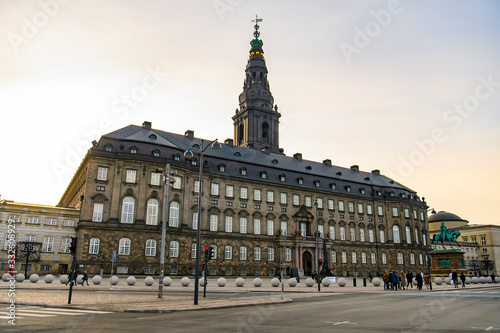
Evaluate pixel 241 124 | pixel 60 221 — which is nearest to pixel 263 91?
pixel 241 124

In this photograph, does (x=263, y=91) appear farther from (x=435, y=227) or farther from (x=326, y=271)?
(x=435, y=227)

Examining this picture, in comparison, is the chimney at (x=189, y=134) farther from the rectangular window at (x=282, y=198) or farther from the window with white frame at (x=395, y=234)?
the window with white frame at (x=395, y=234)

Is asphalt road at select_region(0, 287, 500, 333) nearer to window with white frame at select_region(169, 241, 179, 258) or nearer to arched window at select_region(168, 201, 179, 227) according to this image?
window with white frame at select_region(169, 241, 179, 258)

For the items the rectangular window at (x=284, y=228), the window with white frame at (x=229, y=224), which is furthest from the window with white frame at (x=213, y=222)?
the rectangular window at (x=284, y=228)

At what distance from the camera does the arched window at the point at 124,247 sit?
2041 inches

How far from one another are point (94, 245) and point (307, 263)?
118 feet

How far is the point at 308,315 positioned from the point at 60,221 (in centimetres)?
4637

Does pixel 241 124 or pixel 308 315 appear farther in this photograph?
pixel 241 124

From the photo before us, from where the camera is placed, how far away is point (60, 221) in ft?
172

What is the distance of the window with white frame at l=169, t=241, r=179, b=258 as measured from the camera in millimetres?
55719

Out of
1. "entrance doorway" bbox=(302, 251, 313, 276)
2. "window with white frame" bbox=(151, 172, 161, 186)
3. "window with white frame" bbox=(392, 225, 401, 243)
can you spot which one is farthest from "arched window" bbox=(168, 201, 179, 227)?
"window with white frame" bbox=(392, 225, 401, 243)

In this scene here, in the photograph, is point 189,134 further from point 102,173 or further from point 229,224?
point 102,173

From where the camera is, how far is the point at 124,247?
52188mm

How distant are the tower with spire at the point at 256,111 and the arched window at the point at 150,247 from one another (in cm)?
3586
